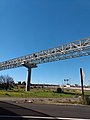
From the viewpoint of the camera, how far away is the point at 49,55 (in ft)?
245

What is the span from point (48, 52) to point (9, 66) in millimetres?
22856

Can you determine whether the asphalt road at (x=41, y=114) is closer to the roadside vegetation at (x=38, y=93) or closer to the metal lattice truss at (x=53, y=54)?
the roadside vegetation at (x=38, y=93)

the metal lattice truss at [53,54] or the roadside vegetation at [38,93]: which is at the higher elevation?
the metal lattice truss at [53,54]

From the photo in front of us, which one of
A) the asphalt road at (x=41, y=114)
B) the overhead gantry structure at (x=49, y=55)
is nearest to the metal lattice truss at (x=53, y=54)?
the overhead gantry structure at (x=49, y=55)

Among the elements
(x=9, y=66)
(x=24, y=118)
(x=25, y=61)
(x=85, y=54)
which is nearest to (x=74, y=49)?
(x=85, y=54)

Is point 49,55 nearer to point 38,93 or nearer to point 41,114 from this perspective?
point 38,93

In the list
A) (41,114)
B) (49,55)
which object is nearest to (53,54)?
(49,55)

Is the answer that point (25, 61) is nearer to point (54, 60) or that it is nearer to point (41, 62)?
point (41, 62)

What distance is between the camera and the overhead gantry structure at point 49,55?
63750 mm

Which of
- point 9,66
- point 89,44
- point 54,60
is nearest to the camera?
point 89,44

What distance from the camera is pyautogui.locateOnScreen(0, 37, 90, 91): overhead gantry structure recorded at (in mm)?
63750

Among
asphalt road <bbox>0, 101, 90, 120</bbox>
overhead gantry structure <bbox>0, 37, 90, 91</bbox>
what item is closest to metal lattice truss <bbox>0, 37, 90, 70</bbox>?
overhead gantry structure <bbox>0, 37, 90, 91</bbox>

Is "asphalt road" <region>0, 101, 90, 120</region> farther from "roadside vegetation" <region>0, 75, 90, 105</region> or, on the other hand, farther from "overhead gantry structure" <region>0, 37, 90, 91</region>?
"overhead gantry structure" <region>0, 37, 90, 91</region>

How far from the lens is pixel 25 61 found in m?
83.5
